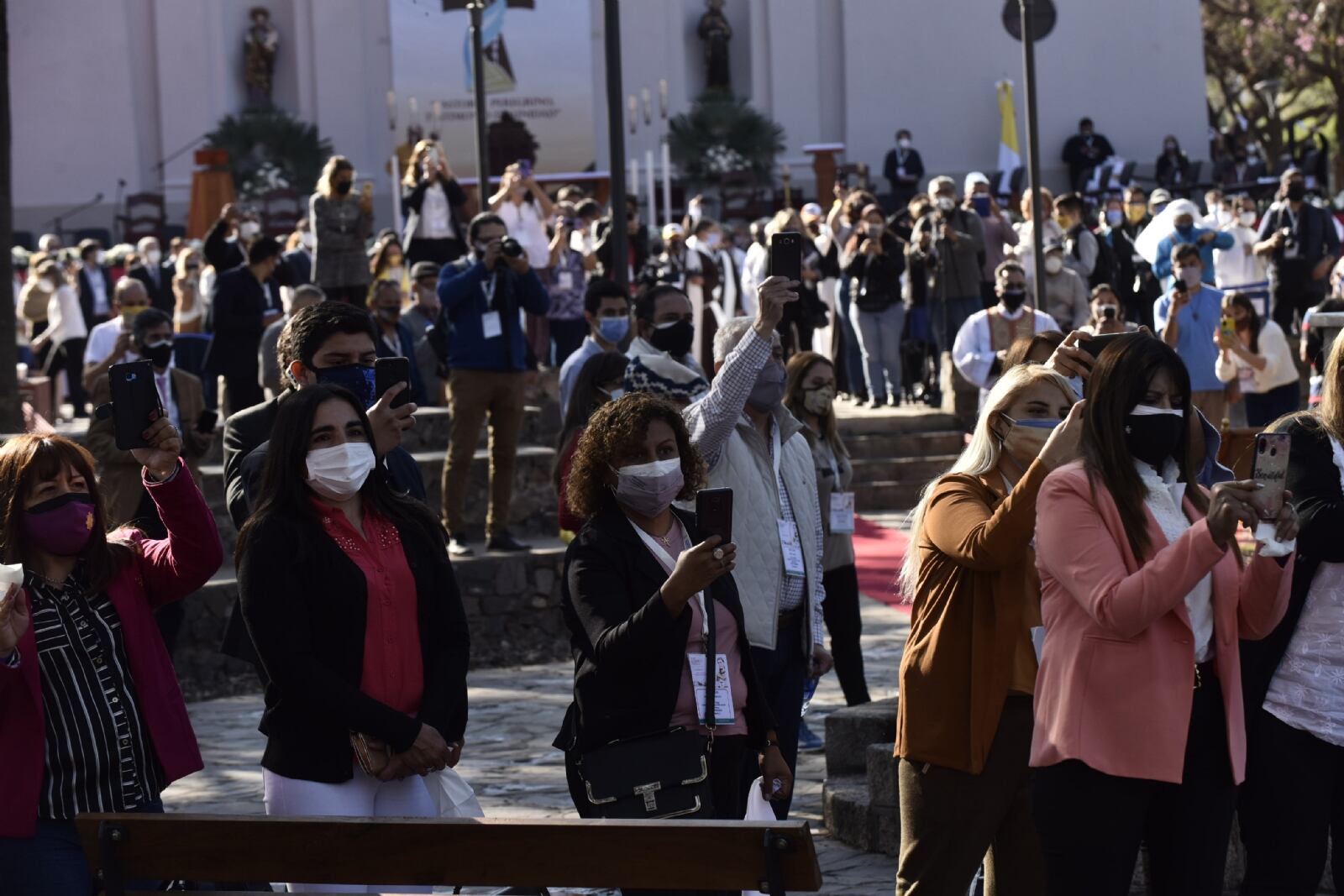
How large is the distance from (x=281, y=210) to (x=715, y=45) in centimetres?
978

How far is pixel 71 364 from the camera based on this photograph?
20.3 m

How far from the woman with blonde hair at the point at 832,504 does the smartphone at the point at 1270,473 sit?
4.22m

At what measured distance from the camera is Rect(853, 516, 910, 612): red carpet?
42.1ft

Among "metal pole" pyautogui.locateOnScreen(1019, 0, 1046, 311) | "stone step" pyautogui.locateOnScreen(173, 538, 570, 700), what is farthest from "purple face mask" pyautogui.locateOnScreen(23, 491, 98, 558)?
"metal pole" pyautogui.locateOnScreen(1019, 0, 1046, 311)

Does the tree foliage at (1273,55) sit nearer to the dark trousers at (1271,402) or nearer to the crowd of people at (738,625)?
the dark trousers at (1271,402)

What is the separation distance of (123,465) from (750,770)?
5.22m

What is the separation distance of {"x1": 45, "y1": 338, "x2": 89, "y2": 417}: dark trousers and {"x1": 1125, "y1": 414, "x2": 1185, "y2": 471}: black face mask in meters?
16.9

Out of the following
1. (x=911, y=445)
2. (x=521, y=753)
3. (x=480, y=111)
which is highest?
(x=480, y=111)

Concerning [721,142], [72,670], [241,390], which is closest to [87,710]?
[72,670]

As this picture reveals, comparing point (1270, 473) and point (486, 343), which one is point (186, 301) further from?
point (1270, 473)

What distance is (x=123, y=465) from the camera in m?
9.67

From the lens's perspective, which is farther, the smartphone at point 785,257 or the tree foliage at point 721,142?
the tree foliage at point 721,142

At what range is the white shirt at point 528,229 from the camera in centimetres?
1670

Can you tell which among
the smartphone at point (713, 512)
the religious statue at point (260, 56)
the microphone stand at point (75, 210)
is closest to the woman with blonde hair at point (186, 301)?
the smartphone at point (713, 512)
